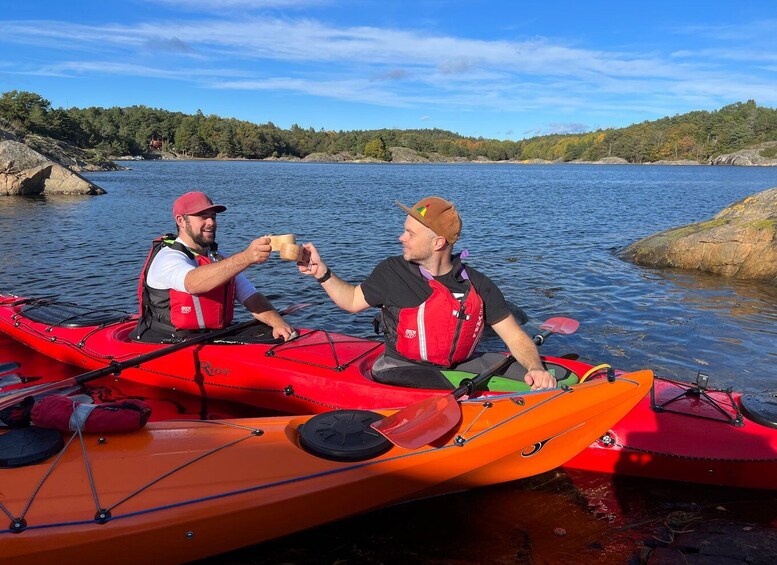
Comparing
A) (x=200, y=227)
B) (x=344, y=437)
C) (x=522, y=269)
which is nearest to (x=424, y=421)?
(x=344, y=437)

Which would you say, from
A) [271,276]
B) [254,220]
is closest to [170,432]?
[271,276]

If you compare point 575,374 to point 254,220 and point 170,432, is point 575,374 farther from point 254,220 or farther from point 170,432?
point 254,220

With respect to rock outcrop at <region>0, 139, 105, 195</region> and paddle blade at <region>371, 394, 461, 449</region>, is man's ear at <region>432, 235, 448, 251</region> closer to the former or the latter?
paddle blade at <region>371, 394, 461, 449</region>

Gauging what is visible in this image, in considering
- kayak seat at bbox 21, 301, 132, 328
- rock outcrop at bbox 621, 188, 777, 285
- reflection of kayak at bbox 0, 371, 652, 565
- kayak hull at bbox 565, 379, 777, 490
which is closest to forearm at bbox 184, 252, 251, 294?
reflection of kayak at bbox 0, 371, 652, 565

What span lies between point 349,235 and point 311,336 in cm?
1244

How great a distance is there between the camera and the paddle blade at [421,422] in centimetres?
329

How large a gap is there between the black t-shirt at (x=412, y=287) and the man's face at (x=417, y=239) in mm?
192

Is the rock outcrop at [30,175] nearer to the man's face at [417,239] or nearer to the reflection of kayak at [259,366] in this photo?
the reflection of kayak at [259,366]

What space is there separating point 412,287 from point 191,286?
194cm

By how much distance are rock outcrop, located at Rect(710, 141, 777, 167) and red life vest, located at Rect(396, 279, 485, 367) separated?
388 ft

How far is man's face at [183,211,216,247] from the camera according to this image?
192 inches

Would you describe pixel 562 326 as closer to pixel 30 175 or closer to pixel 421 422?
pixel 421 422

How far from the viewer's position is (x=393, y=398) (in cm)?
428

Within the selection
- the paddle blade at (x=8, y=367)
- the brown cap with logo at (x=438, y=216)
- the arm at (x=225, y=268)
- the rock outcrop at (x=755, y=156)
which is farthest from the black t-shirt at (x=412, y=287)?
the rock outcrop at (x=755, y=156)
